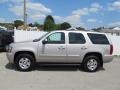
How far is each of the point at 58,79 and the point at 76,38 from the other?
2.70 metres

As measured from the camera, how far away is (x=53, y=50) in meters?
12.5

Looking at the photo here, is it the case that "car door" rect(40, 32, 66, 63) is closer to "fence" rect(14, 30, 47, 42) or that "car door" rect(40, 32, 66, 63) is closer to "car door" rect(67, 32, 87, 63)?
"car door" rect(67, 32, 87, 63)

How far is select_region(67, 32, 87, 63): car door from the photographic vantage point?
12.6m

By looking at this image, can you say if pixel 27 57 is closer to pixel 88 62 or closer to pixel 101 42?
pixel 88 62

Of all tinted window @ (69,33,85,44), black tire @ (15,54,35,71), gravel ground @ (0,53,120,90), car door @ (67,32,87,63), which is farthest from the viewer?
tinted window @ (69,33,85,44)

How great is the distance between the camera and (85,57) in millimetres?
12844

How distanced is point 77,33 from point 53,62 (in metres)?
1.65

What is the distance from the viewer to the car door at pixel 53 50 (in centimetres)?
1247

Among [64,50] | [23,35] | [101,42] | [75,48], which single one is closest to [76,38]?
[75,48]

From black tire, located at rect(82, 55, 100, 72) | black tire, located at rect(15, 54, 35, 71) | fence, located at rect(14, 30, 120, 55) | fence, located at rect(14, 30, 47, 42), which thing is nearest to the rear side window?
black tire, located at rect(82, 55, 100, 72)

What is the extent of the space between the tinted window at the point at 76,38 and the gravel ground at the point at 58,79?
4.17ft

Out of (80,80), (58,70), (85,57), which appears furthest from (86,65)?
(80,80)

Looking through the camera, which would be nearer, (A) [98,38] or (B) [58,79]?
(B) [58,79]

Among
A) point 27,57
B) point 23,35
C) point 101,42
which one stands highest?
point 23,35
